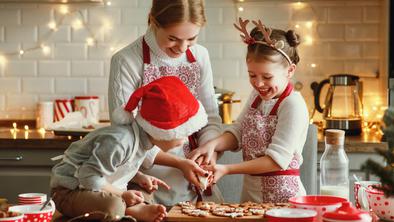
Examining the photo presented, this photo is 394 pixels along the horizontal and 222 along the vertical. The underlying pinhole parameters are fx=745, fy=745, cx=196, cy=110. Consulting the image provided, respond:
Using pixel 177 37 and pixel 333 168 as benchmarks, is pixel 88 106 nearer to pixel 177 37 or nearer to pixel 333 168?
pixel 177 37

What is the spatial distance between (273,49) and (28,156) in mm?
1731

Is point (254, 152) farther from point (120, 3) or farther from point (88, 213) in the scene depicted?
point (120, 3)

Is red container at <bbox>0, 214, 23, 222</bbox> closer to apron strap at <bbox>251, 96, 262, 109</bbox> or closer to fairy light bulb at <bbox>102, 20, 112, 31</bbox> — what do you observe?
apron strap at <bbox>251, 96, 262, 109</bbox>

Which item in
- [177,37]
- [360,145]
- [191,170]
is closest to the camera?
[191,170]

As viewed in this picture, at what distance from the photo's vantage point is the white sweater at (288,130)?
2.57 m

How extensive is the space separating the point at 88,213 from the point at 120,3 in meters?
2.63

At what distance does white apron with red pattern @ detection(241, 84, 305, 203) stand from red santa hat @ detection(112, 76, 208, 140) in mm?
579

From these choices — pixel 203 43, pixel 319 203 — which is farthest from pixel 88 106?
pixel 319 203

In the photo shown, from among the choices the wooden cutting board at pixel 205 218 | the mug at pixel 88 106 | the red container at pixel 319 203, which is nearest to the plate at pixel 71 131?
the mug at pixel 88 106

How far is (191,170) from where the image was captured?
250 cm

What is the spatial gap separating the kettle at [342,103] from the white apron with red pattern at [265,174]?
58.6 inches

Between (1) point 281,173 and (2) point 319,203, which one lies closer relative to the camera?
(2) point 319,203

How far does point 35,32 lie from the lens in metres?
4.49

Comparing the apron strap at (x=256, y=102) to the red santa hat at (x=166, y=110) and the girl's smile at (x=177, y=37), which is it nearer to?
the girl's smile at (x=177, y=37)
